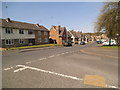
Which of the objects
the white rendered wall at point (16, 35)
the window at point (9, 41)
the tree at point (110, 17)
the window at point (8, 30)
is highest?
the tree at point (110, 17)

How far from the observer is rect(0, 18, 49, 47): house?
22594 millimetres

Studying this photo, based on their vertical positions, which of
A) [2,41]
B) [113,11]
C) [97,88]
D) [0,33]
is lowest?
[97,88]

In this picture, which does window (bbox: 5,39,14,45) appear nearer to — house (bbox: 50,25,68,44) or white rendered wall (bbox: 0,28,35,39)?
white rendered wall (bbox: 0,28,35,39)

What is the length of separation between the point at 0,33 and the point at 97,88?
24925 mm

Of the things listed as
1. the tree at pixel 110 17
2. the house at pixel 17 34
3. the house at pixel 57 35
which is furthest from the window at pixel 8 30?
the tree at pixel 110 17

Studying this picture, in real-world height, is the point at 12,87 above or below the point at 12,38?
below

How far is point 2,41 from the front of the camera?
21.7 metres

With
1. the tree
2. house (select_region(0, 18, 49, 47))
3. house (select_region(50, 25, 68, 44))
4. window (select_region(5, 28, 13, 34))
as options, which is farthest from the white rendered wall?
the tree

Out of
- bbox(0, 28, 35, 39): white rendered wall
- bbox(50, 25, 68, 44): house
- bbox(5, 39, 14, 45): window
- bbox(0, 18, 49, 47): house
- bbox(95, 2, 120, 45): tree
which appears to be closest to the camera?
bbox(95, 2, 120, 45): tree

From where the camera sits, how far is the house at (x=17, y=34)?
74.1ft

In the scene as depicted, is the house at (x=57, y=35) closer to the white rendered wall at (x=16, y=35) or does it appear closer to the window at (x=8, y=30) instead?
the white rendered wall at (x=16, y=35)

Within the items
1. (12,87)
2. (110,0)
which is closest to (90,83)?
(12,87)

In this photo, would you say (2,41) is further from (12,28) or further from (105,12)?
(105,12)

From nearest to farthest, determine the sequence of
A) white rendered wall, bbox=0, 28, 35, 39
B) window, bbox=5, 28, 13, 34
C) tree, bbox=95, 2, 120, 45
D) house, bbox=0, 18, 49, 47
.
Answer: tree, bbox=95, 2, 120, 45 → white rendered wall, bbox=0, 28, 35, 39 → house, bbox=0, 18, 49, 47 → window, bbox=5, 28, 13, 34
